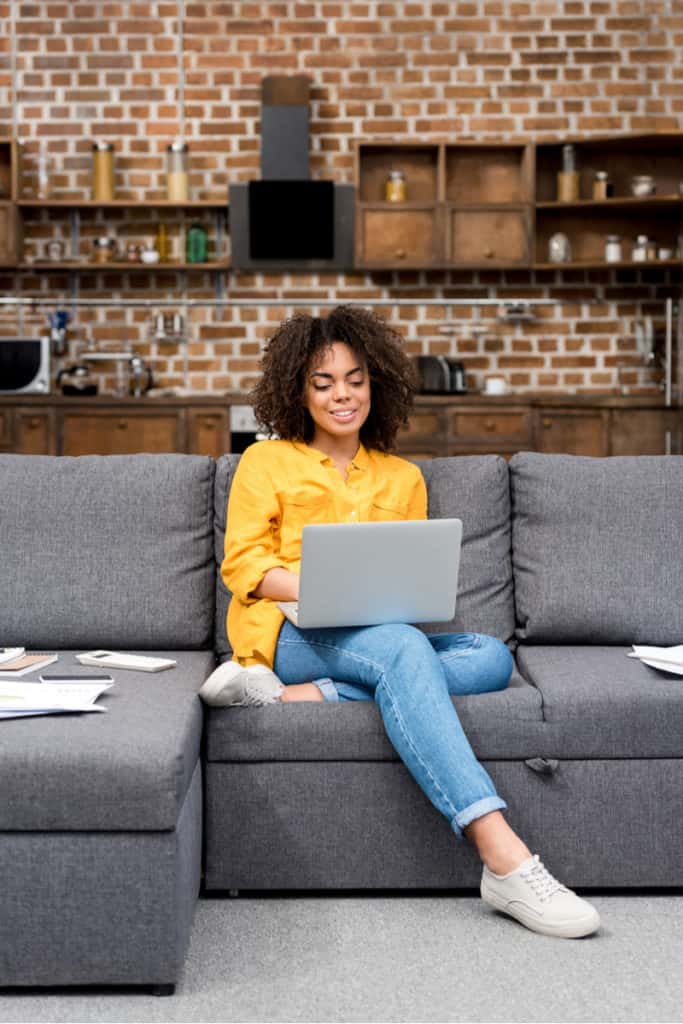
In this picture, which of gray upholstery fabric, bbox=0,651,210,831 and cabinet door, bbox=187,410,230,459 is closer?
gray upholstery fabric, bbox=0,651,210,831

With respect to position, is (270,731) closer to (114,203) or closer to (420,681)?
(420,681)

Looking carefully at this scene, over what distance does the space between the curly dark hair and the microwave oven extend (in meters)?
3.62

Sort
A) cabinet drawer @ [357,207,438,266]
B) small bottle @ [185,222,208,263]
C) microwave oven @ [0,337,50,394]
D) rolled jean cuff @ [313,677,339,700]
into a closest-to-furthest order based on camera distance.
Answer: rolled jean cuff @ [313,677,339,700] < microwave oven @ [0,337,50,394] < cabinet drawer @ [357,207,438,266] < small bottle @ [185,222,208,263]

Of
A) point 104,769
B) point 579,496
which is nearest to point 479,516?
point 579,496

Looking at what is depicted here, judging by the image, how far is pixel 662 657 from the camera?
2432mm

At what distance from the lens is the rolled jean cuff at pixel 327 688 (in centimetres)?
237

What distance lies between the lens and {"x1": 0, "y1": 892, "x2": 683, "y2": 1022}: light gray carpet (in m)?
1.86

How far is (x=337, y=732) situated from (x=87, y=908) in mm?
601

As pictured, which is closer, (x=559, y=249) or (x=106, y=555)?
(x=106, y=555)

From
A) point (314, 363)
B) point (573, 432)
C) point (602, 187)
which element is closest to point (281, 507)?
point (314, 363)

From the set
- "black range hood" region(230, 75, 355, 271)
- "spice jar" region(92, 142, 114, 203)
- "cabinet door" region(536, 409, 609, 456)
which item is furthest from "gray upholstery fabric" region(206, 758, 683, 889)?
"spice jar" region(92, 142, 114, 203)

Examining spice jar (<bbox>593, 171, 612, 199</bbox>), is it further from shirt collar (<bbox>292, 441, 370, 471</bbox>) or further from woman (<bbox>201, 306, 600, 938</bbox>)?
shirt collar (<bbox>292, 441, 370, 471</bbox>)

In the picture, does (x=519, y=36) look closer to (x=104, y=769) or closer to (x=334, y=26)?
(x=334, y=26)

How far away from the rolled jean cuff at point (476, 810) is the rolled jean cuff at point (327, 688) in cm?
37
